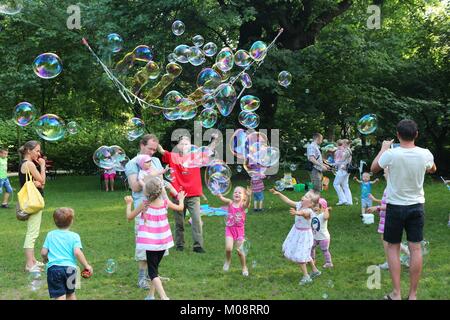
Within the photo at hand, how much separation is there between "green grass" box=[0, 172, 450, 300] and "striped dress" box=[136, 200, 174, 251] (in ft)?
2.13

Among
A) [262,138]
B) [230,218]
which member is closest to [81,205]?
[262,138]

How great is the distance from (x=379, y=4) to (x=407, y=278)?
1560 centimetres

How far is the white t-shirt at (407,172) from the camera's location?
5.11m

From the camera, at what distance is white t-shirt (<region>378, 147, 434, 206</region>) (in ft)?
16.8

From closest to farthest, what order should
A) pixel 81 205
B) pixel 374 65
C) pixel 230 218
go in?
pixel 230 218 < pixel 81 205 < pixel 374 65

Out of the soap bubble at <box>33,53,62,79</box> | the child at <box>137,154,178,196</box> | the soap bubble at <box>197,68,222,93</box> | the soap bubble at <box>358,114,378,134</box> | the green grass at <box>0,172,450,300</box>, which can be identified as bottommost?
the green grass at <box>0,172,450,300</box>

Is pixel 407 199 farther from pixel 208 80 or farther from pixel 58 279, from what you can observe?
pixel 208 80

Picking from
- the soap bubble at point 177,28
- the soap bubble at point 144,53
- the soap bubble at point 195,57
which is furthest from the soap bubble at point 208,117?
the soap bubble at point 177,28

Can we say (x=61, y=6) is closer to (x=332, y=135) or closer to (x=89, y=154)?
(x=89, y=154)

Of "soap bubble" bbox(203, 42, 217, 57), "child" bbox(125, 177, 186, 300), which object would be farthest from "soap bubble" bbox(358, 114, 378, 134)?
"child" bbox(125, 177, 186, 300)

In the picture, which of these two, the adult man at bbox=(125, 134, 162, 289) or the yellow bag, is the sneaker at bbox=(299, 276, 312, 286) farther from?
the yellow bag

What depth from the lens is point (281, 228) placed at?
9570 mm

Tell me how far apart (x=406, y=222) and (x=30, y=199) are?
14.8 ft
